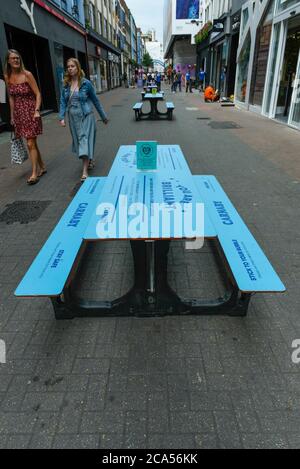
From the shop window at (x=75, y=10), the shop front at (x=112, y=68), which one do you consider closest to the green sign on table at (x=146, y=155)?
the shop window at (x=75, y=10)

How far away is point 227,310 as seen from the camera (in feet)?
8.84

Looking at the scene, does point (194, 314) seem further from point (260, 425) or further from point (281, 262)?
point (281, 262)

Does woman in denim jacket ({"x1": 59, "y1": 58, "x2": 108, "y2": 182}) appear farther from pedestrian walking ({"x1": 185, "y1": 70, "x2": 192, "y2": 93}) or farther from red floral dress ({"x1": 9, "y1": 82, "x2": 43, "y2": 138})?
pedestrian walking ({"x1": 185, "y1": 70, "x2": 192, "y2": 93})

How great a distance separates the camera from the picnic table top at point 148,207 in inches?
86.0

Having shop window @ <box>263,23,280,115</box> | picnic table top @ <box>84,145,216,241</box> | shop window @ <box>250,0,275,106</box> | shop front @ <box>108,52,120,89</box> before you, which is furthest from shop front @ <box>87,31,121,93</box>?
picnic table top @ <box>84,145,216,241</box>

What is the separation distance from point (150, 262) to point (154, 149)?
1.30 metres

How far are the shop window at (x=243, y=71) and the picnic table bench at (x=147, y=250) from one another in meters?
15.8

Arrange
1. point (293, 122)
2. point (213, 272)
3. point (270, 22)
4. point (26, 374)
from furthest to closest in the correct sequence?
point (270, 22) → point (293, 122) → point (213, 272) → point (26, 374)

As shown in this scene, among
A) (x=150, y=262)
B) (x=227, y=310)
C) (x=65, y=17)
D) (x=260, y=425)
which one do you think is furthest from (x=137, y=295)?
(x=65, y=17)

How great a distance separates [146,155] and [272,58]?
12.4m

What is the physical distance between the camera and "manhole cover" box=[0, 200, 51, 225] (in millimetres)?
4566

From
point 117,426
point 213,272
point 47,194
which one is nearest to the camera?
point 117,426

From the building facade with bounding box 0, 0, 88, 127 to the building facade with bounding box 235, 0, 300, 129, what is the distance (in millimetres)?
9304

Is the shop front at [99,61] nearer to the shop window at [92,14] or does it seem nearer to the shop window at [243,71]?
the shop window at [92,14]
